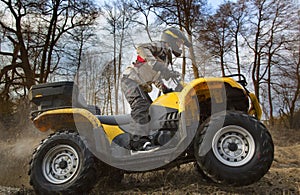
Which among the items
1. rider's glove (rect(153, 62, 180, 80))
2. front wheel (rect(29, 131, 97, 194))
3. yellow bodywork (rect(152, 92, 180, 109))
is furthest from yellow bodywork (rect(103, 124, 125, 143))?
rider's glove (rect(153, 62, 180, 80))

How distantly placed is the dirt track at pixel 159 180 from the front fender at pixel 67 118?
102cm

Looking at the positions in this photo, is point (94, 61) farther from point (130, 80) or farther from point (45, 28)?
point (45, 28)

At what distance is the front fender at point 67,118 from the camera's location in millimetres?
4707

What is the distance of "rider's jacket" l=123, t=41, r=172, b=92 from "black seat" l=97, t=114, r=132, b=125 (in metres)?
0.51

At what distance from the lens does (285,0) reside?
16.1 m

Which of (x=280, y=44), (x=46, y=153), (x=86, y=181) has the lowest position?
(x=86, y=181)

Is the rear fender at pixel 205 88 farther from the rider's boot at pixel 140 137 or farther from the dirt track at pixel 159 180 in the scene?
the dirt track at pixel 159 180

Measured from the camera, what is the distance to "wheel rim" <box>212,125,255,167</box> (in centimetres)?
386

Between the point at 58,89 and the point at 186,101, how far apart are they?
75.8 inches

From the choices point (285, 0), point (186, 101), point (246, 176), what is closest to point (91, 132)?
point (186, 101)

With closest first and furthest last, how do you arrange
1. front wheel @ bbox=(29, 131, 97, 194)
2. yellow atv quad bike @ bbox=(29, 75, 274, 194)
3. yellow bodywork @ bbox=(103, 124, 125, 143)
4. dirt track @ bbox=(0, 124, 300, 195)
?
1. yellow atv quad bike @ bbox=(29, 75, 274, 194)
2. dirt track @ bbox=(0, 124, 300, 195)
3. front wheel @ bbox=(29, 131, 97, 194)
4. yellow bodywork @ bbox=(103, 124, 125, 143)

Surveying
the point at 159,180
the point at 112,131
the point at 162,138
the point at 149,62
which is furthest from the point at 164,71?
the point at 159,180

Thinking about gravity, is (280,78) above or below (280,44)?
below

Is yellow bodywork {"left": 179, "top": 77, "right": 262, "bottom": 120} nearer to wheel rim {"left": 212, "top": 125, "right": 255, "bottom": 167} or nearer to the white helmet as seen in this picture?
wheel rim {"left": 212, "top": 125, "right": 255, "bottom": 167}
